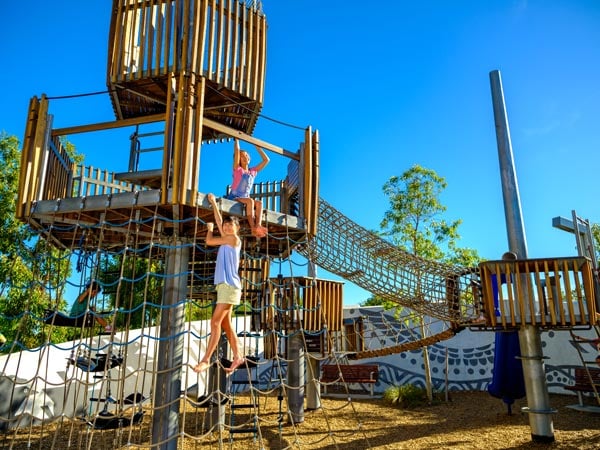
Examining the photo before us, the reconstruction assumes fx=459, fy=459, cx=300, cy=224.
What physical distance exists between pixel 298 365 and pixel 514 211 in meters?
5.51

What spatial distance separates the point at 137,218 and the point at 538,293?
6.53 meters

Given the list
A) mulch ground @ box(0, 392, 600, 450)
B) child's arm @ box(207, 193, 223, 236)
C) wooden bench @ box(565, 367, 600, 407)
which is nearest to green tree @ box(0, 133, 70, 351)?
mulch ground @ box(0, 392, 600, 450)

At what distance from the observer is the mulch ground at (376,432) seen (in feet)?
25.6

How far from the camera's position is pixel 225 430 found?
907 centimetres

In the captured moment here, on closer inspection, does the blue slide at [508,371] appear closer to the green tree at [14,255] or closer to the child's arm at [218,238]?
the child's arm at [218,238]

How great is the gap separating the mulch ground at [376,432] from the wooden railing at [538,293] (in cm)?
208

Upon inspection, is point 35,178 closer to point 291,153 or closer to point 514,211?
point 291,153

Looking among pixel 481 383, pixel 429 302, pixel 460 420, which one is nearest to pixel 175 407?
pixel 429 302

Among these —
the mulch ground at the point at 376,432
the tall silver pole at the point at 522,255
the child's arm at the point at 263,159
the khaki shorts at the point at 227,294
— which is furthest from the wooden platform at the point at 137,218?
the tall silver pole at the point at 522,255

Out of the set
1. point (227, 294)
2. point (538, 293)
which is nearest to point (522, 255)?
point (538, 293)

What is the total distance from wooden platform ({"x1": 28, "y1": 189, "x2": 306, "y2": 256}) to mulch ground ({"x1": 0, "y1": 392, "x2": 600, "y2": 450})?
277cm

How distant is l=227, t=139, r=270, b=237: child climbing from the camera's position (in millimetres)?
6547

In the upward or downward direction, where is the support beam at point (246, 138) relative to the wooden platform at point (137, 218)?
upward

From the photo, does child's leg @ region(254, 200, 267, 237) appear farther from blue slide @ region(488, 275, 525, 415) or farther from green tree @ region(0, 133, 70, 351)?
green tree @ region(0, 133, 70, 351)
